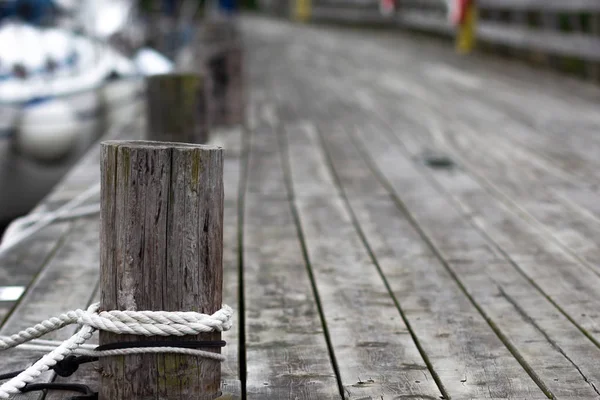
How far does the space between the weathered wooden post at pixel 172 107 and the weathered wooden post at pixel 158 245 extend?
11.2 ft

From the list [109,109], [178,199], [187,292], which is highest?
[178,199]

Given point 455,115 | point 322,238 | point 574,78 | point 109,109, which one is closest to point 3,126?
point 109,109

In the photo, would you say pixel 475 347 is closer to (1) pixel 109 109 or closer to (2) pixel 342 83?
(1) pixel 109 109

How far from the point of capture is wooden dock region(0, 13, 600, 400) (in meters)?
2.87

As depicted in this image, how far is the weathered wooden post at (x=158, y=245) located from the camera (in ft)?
8.10

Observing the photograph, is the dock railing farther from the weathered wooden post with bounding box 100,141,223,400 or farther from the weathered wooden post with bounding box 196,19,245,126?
the weathered wooden post with bounding box 100,141,223,400

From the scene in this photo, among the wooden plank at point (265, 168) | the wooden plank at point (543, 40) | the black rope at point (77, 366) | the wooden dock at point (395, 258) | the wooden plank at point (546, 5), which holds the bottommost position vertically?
the wooden plank at point (265, 168)

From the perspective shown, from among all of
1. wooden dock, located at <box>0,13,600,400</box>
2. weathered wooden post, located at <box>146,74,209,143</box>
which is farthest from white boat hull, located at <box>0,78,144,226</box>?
weathered wooden post, located at <box>146,74,209,143</box>

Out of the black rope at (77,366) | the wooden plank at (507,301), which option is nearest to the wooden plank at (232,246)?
the black rope at (77,366)

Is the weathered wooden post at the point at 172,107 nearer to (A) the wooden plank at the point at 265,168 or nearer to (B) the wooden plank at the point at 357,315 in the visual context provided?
(A) the wooden plank at the point at 265,168

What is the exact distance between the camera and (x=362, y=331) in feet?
10.5

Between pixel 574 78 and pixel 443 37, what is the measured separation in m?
6.71

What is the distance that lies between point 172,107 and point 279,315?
2.83 m

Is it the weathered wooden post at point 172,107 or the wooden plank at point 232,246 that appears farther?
the weathered wooden post at point 172,107
